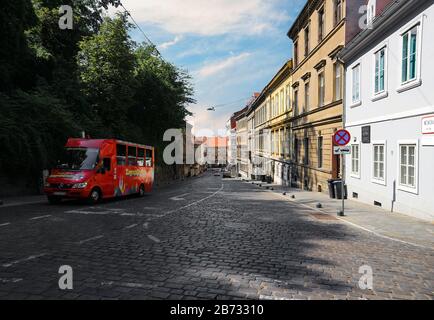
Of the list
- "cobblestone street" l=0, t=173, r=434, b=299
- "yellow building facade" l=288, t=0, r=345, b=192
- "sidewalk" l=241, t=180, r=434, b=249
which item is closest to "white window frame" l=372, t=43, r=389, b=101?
"yellow building facade" l=288, t=0, r=345, b=192

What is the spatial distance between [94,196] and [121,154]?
3079 mm

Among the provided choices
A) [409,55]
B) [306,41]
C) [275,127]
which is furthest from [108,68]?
[275,127]

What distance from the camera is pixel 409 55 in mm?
12969

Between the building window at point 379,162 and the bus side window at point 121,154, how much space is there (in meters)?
11.4

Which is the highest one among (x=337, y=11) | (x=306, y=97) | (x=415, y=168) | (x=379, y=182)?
(x=337, y=11)

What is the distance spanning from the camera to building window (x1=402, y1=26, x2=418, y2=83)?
12673mm

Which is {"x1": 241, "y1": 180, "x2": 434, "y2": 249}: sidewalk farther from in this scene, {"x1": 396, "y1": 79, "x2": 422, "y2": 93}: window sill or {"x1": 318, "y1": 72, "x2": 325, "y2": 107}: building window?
{"x1": 318, "y1": 72, "x2": 325, "y2": 107}: building window

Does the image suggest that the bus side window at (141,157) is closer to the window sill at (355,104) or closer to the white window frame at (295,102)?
the window sill at (355,104)

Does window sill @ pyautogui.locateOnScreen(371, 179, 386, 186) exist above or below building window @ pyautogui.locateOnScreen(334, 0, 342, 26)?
below

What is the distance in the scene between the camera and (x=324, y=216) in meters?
13.3

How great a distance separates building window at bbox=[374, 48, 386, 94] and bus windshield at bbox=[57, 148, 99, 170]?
39.5 feet

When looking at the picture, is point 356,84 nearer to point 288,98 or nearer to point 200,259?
point 200,259

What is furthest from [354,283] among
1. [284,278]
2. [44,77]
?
[44,77]
